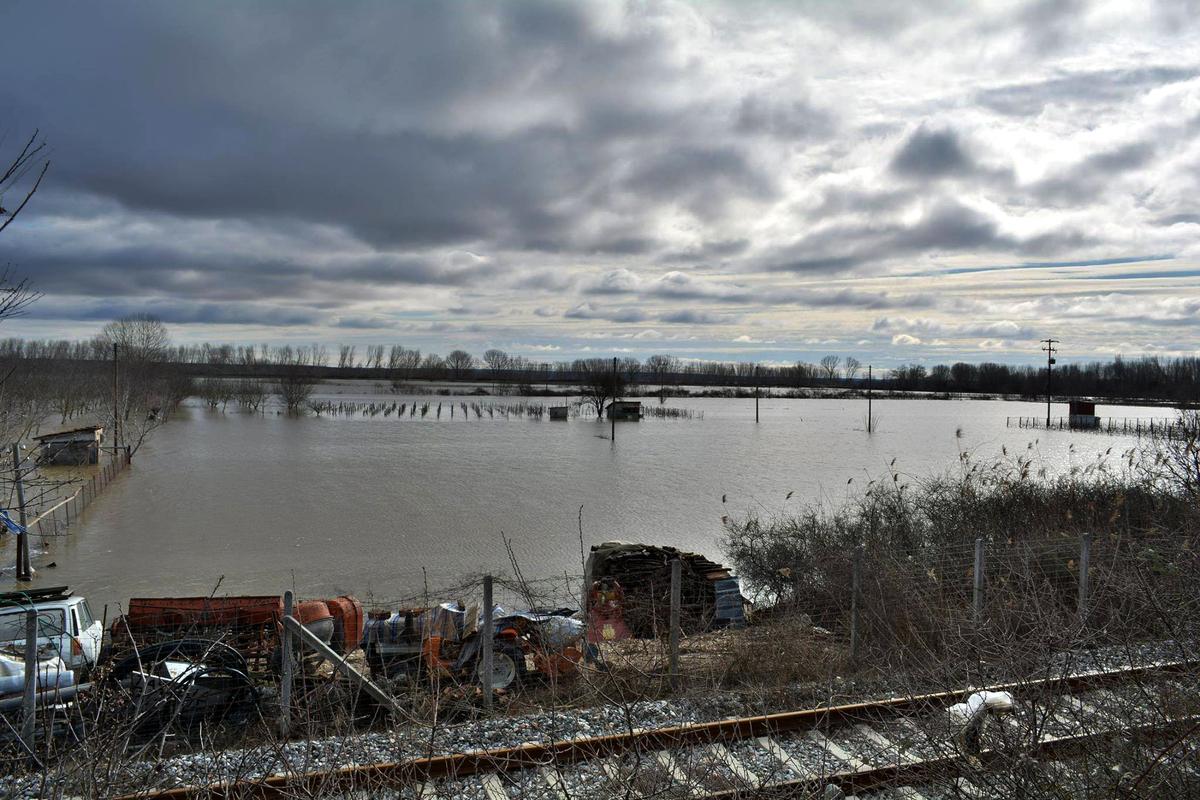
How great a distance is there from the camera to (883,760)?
6.16 metres

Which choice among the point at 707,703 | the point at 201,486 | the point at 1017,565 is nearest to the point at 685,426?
the point at 201,486

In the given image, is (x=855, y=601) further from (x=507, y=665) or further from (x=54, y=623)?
(x=54, y=623)

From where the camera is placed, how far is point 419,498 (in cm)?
3019

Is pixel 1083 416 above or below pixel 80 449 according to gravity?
above

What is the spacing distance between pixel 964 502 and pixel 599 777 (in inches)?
614

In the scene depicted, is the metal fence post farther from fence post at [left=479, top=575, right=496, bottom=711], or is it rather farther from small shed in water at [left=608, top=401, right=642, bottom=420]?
small shed in water at [left=608, top=401, right=642, bottom=420]

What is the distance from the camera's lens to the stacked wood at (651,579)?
492 inches

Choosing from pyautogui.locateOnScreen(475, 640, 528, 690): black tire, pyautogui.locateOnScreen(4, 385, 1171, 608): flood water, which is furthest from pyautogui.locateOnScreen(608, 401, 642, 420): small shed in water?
pyautogui.locateOnScreen(475, 640, 528, 690): black tire

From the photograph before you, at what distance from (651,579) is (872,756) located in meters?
6.65

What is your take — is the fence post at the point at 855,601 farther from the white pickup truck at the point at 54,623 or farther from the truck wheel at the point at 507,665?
the white pickup truck at the point at 54,623

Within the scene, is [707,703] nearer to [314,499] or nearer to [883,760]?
[883,760]

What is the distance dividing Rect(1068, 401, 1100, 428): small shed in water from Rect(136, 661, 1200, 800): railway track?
83.5 meters

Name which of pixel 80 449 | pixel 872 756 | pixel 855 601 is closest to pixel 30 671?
pixel 872 756

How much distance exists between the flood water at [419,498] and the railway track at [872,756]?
403 inches
